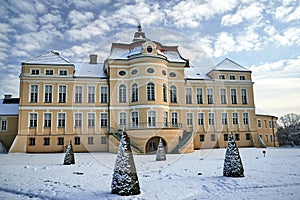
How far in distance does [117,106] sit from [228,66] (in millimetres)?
16470

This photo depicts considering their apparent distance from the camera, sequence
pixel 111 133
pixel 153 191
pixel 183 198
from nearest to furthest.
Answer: pixel 183 198
pixel 153 191
pixel 111 133

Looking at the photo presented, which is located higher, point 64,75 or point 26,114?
point 64,75

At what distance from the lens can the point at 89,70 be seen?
32156mm

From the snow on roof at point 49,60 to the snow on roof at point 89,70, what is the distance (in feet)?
6.71

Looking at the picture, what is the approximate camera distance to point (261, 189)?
29.0 ft

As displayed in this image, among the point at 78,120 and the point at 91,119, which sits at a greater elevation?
the point at 91,119

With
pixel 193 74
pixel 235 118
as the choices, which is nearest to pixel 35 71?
pixel 193 74

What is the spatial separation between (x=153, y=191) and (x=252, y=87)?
96.4 feet

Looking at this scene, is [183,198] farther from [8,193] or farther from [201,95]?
[201,95]

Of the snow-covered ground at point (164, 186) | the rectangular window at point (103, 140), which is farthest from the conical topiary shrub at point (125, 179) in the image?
the rectangular window at point (103, 140)

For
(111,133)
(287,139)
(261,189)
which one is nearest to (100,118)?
(111,133)

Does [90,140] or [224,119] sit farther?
[224,119]

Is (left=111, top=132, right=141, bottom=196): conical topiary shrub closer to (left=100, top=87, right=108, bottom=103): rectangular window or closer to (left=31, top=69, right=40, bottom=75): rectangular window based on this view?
(left=100, top=87, right=108, bottom=103): rectangular window

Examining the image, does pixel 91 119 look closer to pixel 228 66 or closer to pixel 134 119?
pixel 134 119
